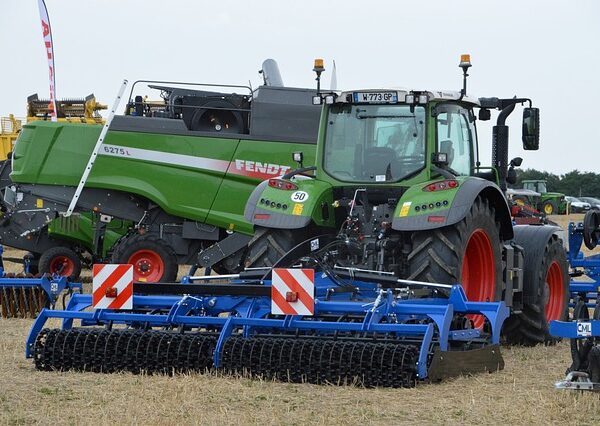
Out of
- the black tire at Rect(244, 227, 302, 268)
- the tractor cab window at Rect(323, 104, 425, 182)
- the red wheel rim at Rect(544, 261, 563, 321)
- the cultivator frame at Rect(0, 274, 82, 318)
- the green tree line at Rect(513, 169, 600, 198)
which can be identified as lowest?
the green tree line at Rect(513, 169, 600, 198)

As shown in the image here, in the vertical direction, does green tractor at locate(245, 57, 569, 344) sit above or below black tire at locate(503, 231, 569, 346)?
above

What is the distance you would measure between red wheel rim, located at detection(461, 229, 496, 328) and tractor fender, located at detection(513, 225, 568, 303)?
0.92m

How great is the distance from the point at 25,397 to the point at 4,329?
448cm

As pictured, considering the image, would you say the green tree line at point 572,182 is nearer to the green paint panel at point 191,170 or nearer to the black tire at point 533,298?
the green paint panel at point 191,170

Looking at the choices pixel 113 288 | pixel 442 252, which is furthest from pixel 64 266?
pixel 442 252

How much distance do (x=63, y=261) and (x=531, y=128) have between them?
888 centimetres

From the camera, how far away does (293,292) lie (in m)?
7.64

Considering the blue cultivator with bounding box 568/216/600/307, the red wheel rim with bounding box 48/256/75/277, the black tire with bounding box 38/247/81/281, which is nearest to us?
the blue cultivator with bounding box 568/216/600/307

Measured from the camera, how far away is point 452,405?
6.32 m

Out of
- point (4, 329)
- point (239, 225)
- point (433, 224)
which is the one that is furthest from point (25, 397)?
point (239, 225)

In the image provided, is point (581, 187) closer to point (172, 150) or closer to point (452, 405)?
point (172, 150)

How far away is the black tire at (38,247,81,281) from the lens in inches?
628

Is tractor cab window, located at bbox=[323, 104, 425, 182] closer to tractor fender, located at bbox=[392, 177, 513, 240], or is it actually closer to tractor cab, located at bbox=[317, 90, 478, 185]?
Result: tractor cab, located at bbox=[317, 90, 478, 185]

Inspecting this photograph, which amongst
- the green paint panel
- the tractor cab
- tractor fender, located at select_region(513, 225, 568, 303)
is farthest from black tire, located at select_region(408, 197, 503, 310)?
the green paint panel
